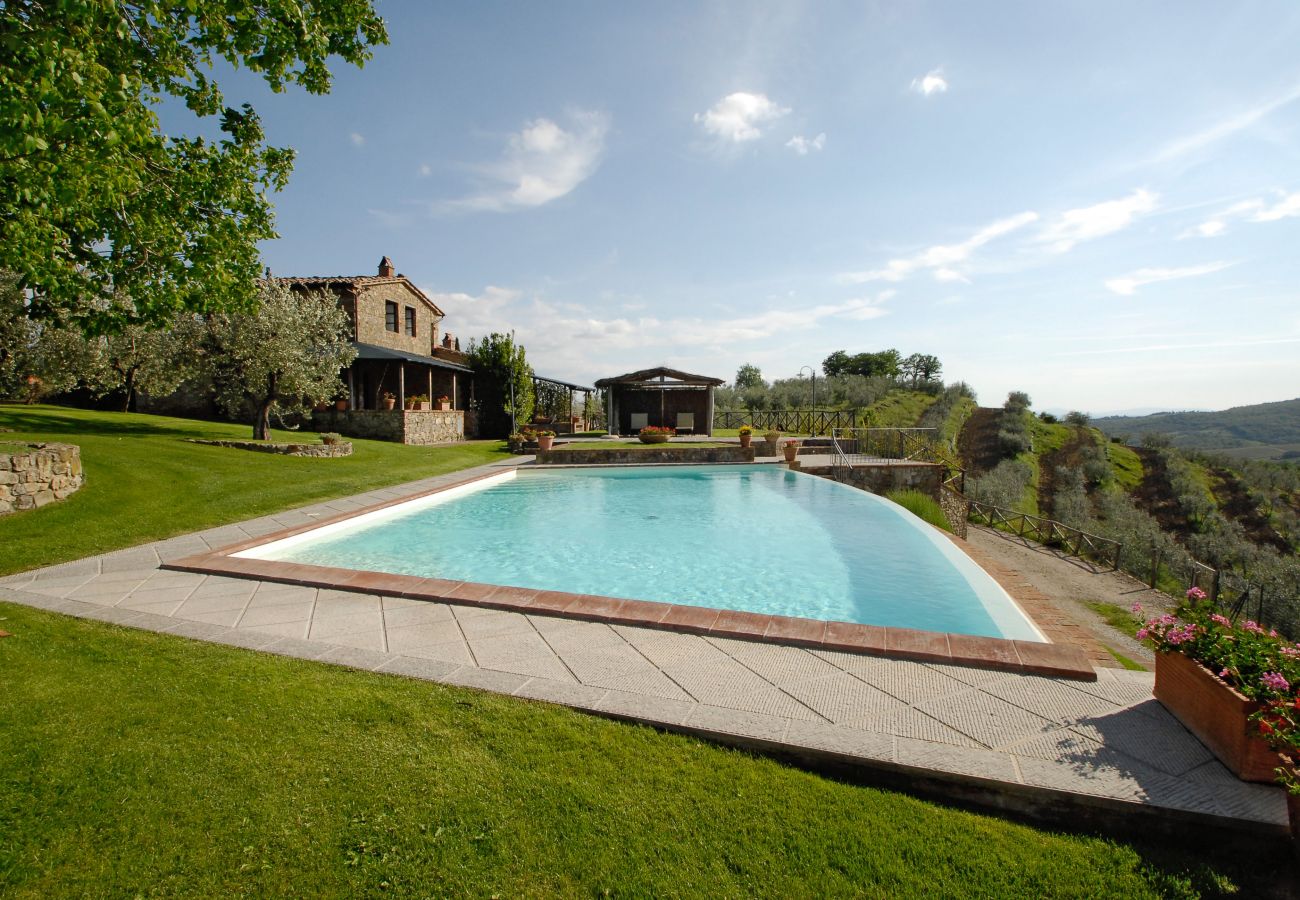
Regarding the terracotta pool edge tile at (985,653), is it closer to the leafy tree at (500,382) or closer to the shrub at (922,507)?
the shrub at (922,507)

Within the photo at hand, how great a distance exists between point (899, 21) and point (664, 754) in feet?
36.9

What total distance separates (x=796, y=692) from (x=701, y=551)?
572 centimetres

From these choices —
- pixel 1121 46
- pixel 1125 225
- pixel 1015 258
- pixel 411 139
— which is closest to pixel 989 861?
pixel 1121 46

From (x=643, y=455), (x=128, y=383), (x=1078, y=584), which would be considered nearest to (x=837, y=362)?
(x=643, y=455)

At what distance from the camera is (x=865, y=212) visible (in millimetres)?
14102

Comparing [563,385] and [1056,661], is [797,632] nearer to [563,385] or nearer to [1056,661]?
[1056,661]

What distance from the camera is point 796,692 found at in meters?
3.54

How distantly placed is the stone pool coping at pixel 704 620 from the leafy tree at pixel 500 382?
62.2 ft

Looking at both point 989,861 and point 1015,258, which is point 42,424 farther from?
point 1015,258

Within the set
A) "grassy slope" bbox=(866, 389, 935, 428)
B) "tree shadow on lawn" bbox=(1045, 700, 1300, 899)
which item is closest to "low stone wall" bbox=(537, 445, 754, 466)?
"tree shadow on lawn" bbox=(1045, 700, 1300, 899)

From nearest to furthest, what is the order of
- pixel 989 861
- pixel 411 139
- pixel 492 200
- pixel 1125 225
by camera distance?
pixel 989 861
pixel 1125 225
pixel 411 139
pixel 492 200

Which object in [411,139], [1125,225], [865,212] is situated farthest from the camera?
[865,212]

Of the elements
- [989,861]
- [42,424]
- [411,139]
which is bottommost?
[989,861]

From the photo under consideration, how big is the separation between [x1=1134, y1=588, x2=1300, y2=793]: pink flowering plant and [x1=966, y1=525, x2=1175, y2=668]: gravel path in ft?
10.2
